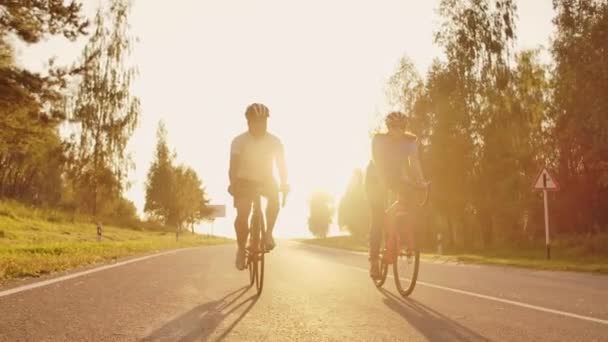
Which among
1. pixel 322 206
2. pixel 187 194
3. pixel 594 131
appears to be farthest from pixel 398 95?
pixel 322 206

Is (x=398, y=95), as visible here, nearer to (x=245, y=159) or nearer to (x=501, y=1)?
(x=501, y=1)

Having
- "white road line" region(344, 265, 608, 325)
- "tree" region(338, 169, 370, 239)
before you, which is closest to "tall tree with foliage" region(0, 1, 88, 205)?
"white road line" region(344, 265, 608, 325)

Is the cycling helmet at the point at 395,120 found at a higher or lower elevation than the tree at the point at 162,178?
lower

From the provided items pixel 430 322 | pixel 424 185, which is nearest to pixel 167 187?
pixel 424 185

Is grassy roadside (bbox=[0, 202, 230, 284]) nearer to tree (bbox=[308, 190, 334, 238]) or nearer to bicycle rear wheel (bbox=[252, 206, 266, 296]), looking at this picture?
bicycle rear wheel (bbox=[252, 206, 266, 296])

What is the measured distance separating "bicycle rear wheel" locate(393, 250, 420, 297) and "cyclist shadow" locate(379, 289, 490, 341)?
407mm

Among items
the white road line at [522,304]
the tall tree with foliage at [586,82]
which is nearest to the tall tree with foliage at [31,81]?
the white road line at [522,304]

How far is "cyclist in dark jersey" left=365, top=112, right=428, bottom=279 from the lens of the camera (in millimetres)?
7688

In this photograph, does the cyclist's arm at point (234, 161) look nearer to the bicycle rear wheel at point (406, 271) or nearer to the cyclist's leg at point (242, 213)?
the cyclist's leg at point (242, 213)

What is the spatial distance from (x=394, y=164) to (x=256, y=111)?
1888 mm

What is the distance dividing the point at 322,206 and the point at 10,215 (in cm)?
10338

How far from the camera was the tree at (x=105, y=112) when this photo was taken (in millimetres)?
40156

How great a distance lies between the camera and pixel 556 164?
136ft

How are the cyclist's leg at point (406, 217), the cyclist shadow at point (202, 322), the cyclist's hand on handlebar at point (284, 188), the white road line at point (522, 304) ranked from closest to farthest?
the cyclist shadow at point (202, 322)
the white road line at point (522, 304)
the cyclist's leg at point (406, 217)
the cyclist's hand on handlebar at point (284, 188)
